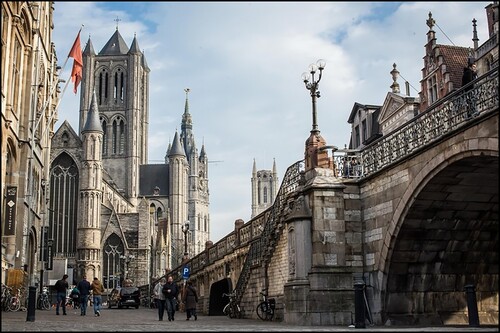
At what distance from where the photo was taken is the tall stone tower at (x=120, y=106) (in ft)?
336

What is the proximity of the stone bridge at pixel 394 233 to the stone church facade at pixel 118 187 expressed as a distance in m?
27.8

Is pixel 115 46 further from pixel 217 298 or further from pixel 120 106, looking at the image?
pixel 217 298

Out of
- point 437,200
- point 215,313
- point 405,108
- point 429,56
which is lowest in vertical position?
point 215,313

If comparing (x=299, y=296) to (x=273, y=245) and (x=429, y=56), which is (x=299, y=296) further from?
(x=429, y=56)

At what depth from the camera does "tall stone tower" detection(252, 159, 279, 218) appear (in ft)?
629

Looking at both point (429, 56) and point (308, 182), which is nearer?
point (308, 182)

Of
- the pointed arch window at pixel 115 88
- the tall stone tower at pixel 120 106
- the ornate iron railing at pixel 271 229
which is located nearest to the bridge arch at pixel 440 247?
the ornate iron railing at pixel 271 229

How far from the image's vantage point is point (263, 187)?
19238cm

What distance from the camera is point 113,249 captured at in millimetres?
80812

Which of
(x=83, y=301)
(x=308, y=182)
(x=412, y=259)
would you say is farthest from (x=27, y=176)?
(x=412, y=259)

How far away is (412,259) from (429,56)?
1664cm

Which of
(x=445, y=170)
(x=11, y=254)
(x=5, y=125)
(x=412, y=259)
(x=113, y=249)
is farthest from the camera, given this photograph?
(x=113, y=249)

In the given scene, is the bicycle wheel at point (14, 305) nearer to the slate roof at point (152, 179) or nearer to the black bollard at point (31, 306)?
the black bollard at point (31, 306)

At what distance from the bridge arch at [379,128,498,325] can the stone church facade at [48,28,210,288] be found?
29.8 meters
